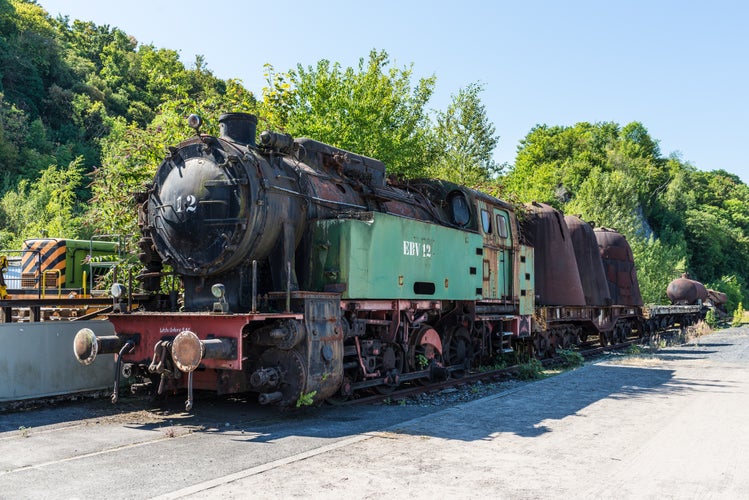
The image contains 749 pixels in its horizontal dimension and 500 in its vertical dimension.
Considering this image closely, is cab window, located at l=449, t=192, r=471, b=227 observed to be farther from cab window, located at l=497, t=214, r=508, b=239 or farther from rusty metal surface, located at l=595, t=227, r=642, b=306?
rusty metal surface, located at l=595, t=227, r=642, b=306

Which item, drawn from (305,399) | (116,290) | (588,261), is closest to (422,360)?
(305,399)

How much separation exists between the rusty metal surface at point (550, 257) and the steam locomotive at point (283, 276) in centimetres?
480

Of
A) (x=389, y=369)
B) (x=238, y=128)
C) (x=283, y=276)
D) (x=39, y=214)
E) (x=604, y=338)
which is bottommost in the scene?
(x=604, y=338)

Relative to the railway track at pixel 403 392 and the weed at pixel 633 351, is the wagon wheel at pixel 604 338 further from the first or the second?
the railway track at pixel 403 392

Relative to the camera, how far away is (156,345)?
712 cm

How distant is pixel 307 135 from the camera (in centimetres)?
1627

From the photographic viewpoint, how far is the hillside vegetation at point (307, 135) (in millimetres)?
14562

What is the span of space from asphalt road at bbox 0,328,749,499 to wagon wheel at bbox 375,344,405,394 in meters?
0.67

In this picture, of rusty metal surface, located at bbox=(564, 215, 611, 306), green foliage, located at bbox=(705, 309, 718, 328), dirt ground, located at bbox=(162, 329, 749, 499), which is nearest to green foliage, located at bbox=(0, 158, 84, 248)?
rusty metal surface, located at bbox=(564, 215, 611, 306)

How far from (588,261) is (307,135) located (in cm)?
815

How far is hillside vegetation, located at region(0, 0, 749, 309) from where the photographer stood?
14.6 meters

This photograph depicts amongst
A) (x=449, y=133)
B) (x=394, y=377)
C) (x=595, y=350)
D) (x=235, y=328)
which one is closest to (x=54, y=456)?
(x=235, y=328)

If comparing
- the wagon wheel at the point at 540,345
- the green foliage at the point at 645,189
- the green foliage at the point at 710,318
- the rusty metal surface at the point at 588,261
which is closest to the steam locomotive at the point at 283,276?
the wagon wheel at the point at 540,345

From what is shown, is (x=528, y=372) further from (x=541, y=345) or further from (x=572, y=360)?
(x=541, y=345)
